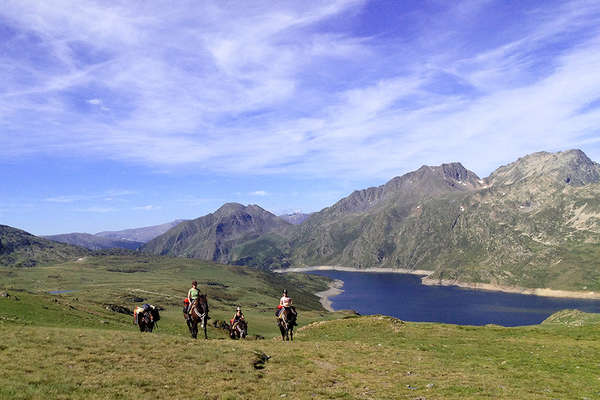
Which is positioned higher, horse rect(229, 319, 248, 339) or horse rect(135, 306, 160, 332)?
horse rect(135, 306, 160, 332)

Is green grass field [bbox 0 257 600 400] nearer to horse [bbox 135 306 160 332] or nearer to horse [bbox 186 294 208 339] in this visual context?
horse [bbox 186 294 208 339]

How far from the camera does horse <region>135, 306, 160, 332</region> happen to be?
4112 centimetres

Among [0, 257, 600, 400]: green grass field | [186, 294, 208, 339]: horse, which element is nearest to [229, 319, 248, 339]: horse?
[186, 294, 208, 339]: horse

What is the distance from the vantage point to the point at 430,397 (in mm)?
20281

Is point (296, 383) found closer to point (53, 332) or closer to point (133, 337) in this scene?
point (133, 337)

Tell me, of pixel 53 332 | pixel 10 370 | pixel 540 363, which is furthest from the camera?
pixel 540 363

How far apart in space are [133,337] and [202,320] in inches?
355

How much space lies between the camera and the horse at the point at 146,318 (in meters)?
41.1

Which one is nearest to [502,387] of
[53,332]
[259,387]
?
[259,387]

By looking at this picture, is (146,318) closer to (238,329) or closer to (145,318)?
(145,318)

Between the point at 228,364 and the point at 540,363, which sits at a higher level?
the point at 228,364

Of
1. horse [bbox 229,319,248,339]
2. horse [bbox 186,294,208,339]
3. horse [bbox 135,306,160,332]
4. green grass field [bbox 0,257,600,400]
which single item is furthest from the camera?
horse [bbox 229,319,248,339]

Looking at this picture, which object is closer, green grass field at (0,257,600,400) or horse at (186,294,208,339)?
green grass field at (0,257,600,400)

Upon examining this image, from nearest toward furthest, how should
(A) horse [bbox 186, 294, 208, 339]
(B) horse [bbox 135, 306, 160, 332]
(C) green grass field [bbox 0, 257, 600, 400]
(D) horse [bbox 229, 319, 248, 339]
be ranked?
(C) green grass field [bbox 0, 257, 600, 400]
(A) horse [bbox 186, 294, 208, 339]
(B) horse [bbox 135, 306, 160, 332]
(D) horse [bbox 229, 319, 248, 339]
